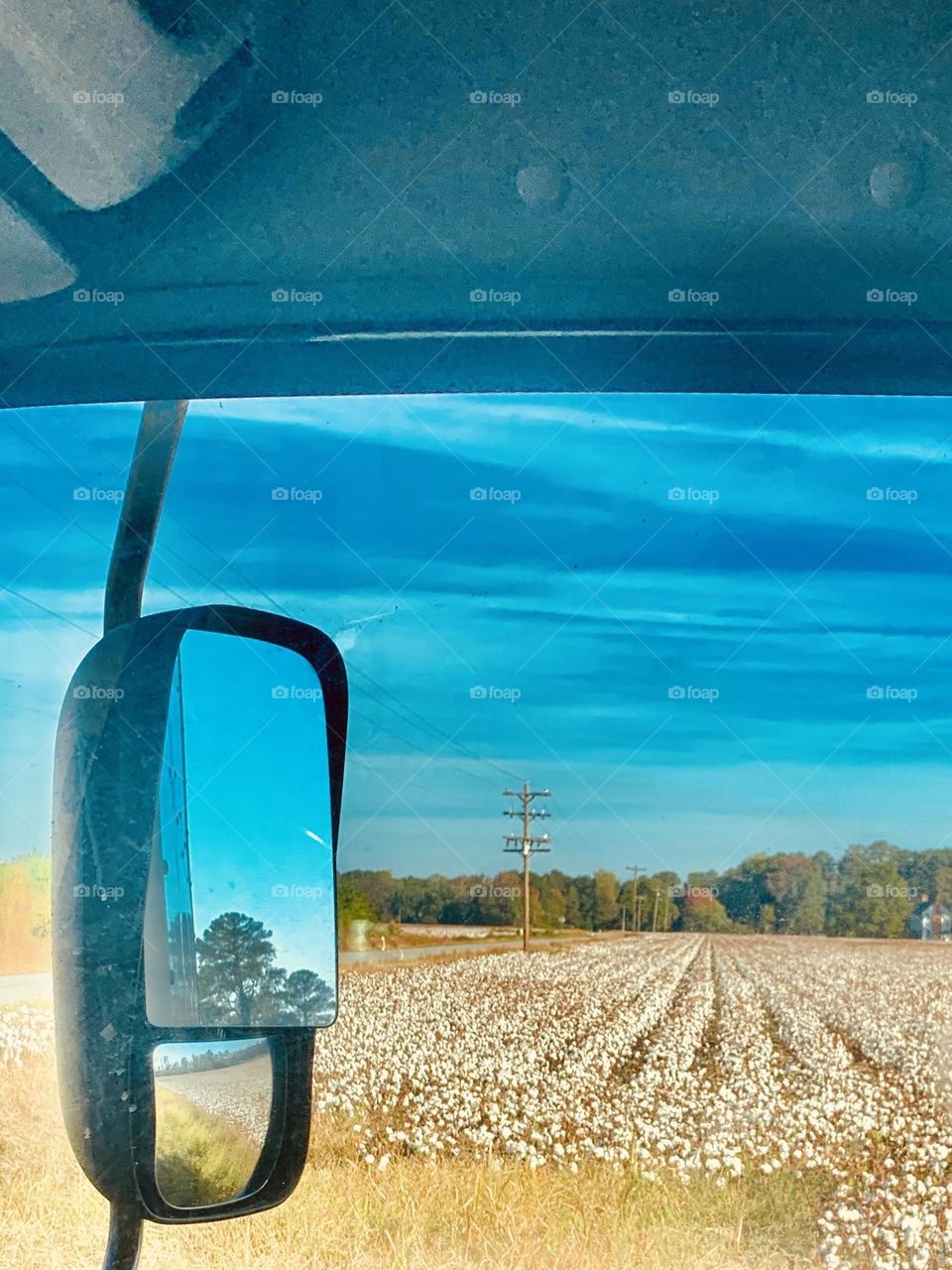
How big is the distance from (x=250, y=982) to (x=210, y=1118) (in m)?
0.15

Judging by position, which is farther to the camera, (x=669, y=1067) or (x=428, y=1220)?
(x=669, y=1067)

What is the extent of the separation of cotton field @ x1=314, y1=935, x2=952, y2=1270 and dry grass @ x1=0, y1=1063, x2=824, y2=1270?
0.13 ft

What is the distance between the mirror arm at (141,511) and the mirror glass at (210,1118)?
1.41ft

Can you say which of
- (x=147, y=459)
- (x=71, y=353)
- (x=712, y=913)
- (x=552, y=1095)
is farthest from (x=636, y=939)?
(x=71, y=353)

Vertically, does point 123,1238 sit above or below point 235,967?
below

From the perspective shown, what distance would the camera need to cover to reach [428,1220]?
166 centimetres

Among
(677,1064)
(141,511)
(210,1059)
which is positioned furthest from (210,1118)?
(677,1064)

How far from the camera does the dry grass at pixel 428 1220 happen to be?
1581 millimetres

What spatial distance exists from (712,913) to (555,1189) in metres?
0.49

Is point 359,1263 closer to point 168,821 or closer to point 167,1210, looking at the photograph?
point 167,1210

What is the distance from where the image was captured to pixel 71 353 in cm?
97

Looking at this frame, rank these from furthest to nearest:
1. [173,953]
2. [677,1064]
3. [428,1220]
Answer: [677,1064]
[428,1220]
[173,953]

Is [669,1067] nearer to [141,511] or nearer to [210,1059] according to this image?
[210,1059]

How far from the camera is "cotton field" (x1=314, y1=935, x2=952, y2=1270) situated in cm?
172
